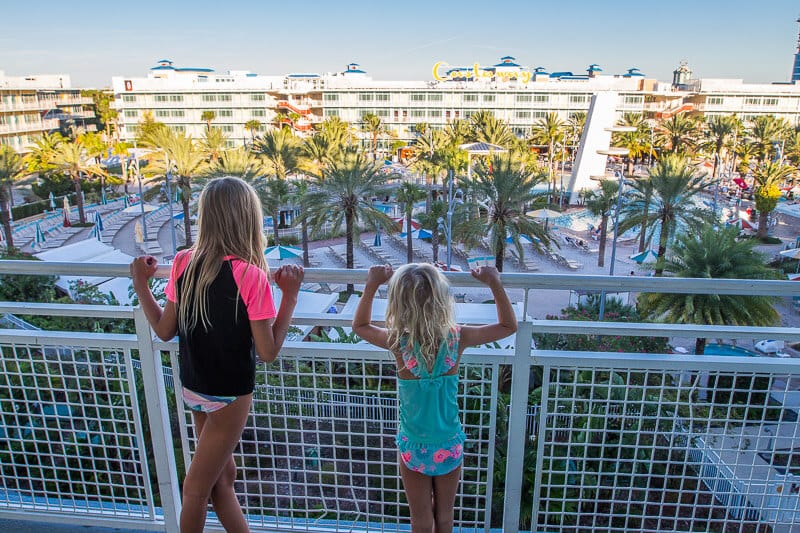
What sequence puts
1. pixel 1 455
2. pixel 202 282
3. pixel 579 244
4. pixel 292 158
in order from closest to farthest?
pixel 202 282 < pixel 1 455 < pixel 579 244 < pixel 292 158

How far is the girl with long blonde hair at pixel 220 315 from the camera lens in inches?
73.6

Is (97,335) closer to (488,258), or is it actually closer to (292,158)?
(488,258)

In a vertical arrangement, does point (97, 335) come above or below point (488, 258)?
above

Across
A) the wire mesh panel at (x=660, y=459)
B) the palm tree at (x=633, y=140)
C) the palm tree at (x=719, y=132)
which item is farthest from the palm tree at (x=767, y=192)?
the wire mesh panel at (x=660, y=459)

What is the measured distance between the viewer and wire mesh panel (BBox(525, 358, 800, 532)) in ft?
7.51

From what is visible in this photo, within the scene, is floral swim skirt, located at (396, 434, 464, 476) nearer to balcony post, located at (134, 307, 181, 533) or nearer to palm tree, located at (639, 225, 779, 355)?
balcony post, located at (134, 307, 181, 533)

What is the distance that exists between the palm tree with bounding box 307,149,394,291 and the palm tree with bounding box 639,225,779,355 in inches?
429

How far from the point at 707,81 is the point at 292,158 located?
5503 centimetres

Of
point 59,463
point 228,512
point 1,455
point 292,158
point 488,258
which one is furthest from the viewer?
point 292,158

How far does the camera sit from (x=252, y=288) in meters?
1.87

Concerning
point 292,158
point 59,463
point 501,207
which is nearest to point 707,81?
point 292,158

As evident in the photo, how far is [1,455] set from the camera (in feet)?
10.5

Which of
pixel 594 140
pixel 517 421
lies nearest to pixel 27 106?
pixel 594 140

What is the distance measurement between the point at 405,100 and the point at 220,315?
65.7 m
